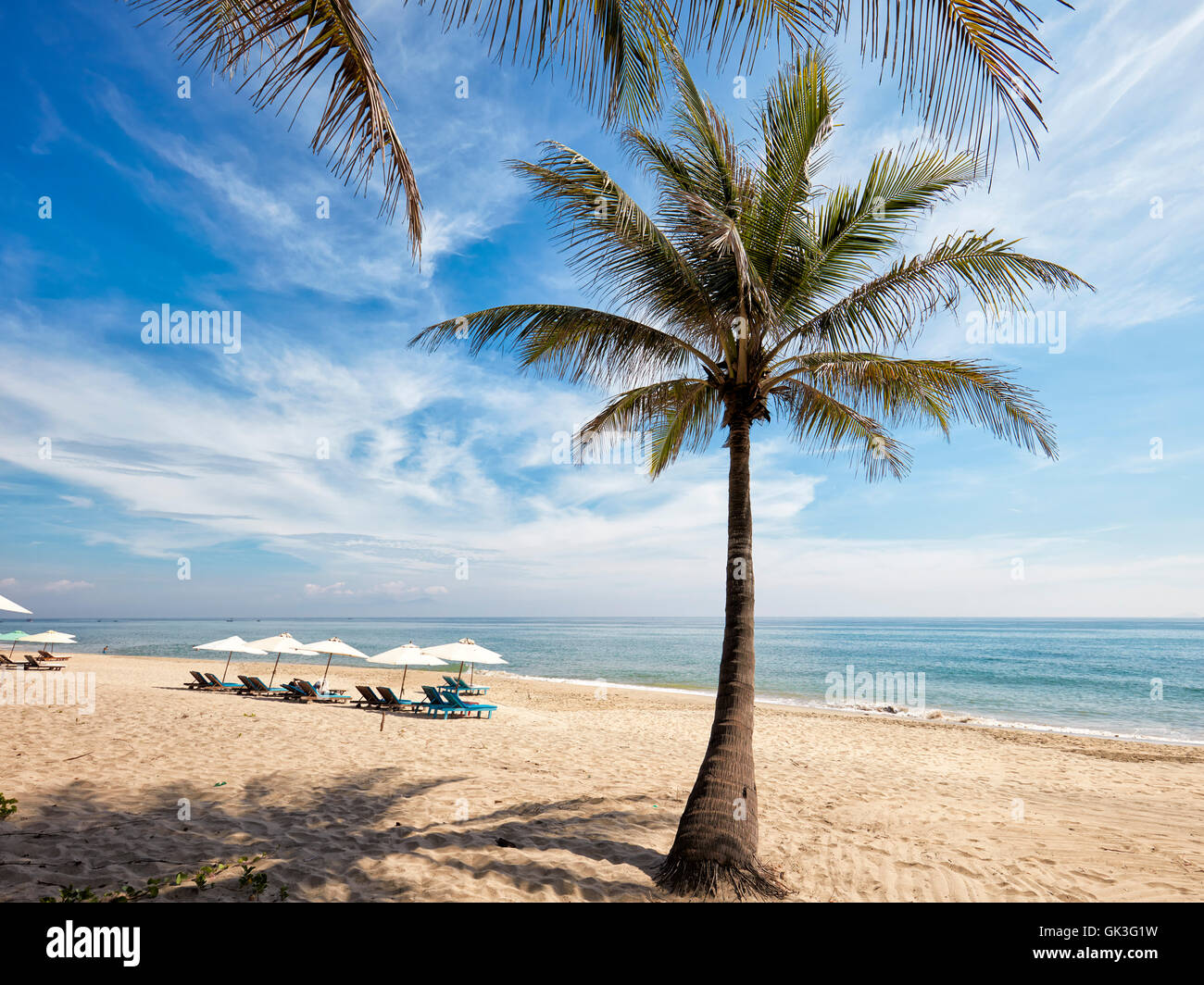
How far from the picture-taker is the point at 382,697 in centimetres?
1560

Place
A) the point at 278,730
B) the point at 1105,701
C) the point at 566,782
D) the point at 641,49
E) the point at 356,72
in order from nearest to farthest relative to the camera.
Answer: the point at 641,49 → the point at 356,72 → the point at 566,782 → the point at 278,730 → the point at 1105,701

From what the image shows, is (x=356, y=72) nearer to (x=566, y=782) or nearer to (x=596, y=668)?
(x=566, y=782)

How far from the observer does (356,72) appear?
11.4 feet

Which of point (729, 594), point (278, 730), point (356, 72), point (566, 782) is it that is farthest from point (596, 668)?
point (356, 72)

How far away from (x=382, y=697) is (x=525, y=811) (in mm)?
10356

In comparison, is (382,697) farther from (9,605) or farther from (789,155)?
(789,155)

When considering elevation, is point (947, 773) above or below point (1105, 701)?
above

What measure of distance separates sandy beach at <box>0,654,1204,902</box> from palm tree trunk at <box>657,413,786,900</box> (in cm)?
41

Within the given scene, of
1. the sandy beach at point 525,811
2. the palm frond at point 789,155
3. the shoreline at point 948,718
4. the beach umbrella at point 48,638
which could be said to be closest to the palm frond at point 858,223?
the palm frond at point 789,155

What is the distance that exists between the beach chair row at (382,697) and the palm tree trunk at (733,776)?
34.8 feet

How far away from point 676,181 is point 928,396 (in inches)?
137

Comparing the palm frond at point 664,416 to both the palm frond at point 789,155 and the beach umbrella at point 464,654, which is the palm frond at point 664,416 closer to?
→ the palm frond at point 789,155

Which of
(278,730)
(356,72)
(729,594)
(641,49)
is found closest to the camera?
(641,49)

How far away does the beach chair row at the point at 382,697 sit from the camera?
50.0 ft
